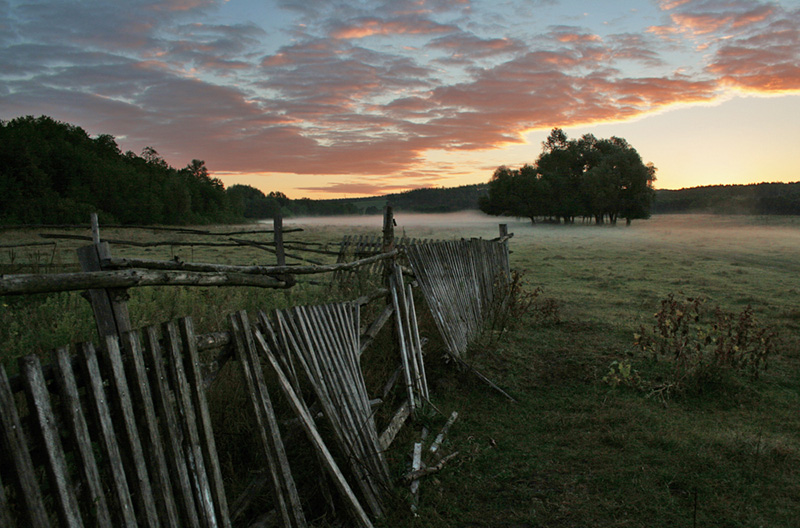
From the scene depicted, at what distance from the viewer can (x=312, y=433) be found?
10.3ft

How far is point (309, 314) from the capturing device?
3.69m

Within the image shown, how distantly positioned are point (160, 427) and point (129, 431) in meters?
0.24

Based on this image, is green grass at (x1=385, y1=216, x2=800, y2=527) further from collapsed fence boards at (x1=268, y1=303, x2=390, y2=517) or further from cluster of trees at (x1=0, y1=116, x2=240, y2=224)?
cluster of trees at (x1=0, y1=116, x2=240, y2=224)

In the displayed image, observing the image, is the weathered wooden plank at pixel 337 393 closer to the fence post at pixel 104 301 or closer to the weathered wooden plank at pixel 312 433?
the weathered wooden plank at pixel 312 433

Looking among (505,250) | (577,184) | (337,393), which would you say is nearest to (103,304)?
(337,393)

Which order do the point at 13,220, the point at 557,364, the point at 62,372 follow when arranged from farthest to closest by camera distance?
the point at 13,220, the point at 557,364, the point at 62,372

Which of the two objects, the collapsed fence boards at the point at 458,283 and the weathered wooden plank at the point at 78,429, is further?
the collapsed fence boards at the point at 458,283

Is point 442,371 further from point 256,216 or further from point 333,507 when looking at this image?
point 256,216

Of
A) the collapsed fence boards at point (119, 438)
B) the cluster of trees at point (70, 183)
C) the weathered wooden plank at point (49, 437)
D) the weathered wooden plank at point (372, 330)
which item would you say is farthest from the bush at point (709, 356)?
the cluster of trees at point (70, 183)

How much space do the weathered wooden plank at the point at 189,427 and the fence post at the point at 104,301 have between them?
22cm

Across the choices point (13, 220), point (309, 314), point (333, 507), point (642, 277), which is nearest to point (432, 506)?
point (333, 507)

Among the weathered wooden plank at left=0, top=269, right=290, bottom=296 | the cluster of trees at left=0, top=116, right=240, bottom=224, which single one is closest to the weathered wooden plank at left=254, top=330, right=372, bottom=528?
the weathered wooden plank at left=0, top=269, right=290, bottom=296

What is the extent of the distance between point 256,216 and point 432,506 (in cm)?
13188

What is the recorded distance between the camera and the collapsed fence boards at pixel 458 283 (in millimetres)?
6504
